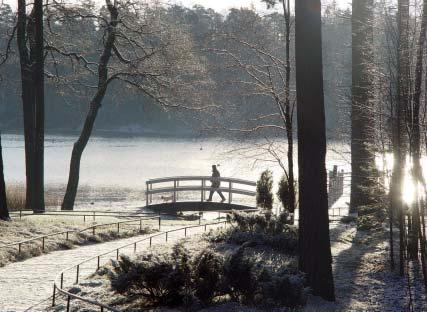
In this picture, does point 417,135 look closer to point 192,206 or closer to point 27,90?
point 27,90

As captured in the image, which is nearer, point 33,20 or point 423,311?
point 423,311

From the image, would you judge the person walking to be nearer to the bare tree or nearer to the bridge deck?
the bridge deck

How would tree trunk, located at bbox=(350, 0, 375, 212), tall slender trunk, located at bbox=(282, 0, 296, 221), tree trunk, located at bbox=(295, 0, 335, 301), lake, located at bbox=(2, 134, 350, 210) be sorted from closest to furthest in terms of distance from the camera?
1. tree trunk, located at bbox=(295, 0, 335, 301)
2. tall slender trunk, located at bbox=(282, 0, 296, 221)
3. tree trunk, located at bbox=(350, 0, 375, 212)
4. lake, located at bbox=(2, 134, 350, 210)

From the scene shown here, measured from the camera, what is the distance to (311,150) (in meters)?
12.0

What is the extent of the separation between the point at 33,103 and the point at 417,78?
16.5m

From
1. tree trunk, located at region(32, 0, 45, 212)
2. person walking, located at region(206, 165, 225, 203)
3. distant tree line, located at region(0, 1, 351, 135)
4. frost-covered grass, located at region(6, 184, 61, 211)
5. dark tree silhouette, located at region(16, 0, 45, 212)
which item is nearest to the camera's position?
distant tree line, located at region(0, 1, 351, 135)

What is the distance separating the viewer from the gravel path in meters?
11.4

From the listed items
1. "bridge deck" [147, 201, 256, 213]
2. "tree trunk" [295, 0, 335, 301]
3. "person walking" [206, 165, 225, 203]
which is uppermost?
"tree trunk" [295, 0, 335, 301]

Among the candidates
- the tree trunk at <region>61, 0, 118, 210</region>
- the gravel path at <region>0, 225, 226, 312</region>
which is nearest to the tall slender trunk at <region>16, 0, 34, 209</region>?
the tree trunk at <region>61, 0, 118, 210</region>

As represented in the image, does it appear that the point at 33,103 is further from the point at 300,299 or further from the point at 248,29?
the point at 300,299

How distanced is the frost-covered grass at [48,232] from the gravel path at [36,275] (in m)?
0.29

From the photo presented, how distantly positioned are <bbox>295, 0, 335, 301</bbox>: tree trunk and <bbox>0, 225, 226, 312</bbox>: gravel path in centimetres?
433

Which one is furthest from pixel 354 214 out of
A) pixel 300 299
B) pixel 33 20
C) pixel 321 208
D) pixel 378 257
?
pixel 33 20

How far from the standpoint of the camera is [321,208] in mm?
12000
